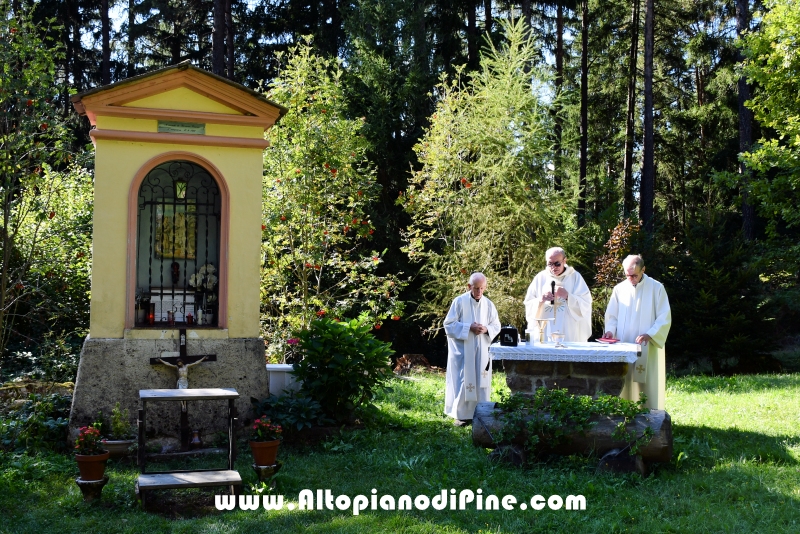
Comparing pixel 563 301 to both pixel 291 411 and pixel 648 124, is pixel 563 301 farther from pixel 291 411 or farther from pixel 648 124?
pixel 648 124

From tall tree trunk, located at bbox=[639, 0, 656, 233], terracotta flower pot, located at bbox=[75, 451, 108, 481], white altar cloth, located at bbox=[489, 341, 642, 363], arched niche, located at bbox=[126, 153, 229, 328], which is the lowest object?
terracotta flower pot, located at bbox=[75, 451, 108, 481]

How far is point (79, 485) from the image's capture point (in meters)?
5.64

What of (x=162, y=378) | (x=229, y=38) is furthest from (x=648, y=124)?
(x=162, y=378)

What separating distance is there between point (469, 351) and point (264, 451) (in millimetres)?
3462

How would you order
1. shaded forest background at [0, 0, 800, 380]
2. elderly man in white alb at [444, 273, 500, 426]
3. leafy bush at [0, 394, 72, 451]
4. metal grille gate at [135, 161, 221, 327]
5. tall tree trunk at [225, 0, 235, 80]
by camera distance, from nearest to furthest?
leafy bush at [0, 394, 72, 451], metal grille gate at [135, 161, 221, 327], elderly man in white alb at [444, 273, 500, 426], shaded forest background at [0, 0, 800, 380], tall tree trunk at [225, 0, 235, 80]

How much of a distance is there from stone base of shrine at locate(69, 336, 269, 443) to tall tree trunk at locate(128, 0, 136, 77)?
676 inches

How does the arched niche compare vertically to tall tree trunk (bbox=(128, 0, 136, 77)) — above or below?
below

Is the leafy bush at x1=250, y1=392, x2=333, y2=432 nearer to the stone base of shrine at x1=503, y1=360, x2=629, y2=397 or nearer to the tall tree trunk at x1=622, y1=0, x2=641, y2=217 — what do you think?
the stone base of shrine at x1=503, y1=360, x2=629, y2=397

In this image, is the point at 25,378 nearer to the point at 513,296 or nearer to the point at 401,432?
the point at 401,432

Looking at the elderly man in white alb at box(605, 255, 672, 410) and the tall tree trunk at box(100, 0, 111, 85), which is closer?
the elderly man in white alb at box(605, 255, 672, 410)

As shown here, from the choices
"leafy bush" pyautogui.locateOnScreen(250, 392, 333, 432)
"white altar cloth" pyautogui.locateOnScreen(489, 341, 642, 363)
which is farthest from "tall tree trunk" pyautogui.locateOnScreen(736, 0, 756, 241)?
"leafy bush" pyautogui.locateOnScreen(250, 392, 333, 432)

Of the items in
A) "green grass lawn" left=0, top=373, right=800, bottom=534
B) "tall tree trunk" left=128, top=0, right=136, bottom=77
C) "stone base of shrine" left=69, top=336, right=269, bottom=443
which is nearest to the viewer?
"green grass lawn" left=0, top=373, right=800, bottom=534

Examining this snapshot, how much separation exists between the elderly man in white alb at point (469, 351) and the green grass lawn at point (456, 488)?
0.60m

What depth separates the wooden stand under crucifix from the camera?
7402 millimetres
